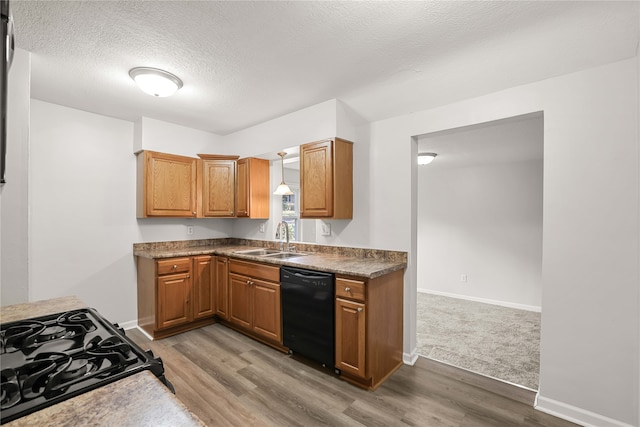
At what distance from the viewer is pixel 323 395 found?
232 cm

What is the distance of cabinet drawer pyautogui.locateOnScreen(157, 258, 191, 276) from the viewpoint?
332cm

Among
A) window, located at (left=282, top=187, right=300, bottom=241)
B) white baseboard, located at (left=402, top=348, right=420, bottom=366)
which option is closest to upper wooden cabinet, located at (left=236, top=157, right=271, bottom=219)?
window, located at (left=282, top=187, right=300, bottom=241)

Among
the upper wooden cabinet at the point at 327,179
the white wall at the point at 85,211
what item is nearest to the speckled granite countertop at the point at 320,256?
the white wall at the point at 85,211

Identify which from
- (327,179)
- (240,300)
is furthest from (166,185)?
(327,179)

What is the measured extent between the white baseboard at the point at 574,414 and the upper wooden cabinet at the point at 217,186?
12.2ft

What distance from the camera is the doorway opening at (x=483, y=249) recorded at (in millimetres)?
3240

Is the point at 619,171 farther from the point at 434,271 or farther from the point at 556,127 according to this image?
the point at 434,271

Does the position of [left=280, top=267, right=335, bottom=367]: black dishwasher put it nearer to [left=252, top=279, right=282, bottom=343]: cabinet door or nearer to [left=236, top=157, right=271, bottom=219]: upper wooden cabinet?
[left=252, top=279, right=282, bottom=343]: cabinet door

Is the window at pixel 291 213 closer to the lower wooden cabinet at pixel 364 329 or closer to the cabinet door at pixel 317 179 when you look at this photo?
the cabinet door at pixel 317 179

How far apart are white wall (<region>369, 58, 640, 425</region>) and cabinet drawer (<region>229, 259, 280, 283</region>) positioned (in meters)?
2.27

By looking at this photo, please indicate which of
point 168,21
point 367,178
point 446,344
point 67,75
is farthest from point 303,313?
point 67,75

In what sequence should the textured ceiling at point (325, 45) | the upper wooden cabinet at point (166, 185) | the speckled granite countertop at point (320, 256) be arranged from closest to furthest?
the textured ceiling at point (325, 45)
the speckled granite countertop at point (320, 256)
the upper wooden cabinet at point (166, 185)

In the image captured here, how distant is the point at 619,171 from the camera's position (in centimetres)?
197

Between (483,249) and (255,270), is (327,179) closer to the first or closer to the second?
(255,270)
